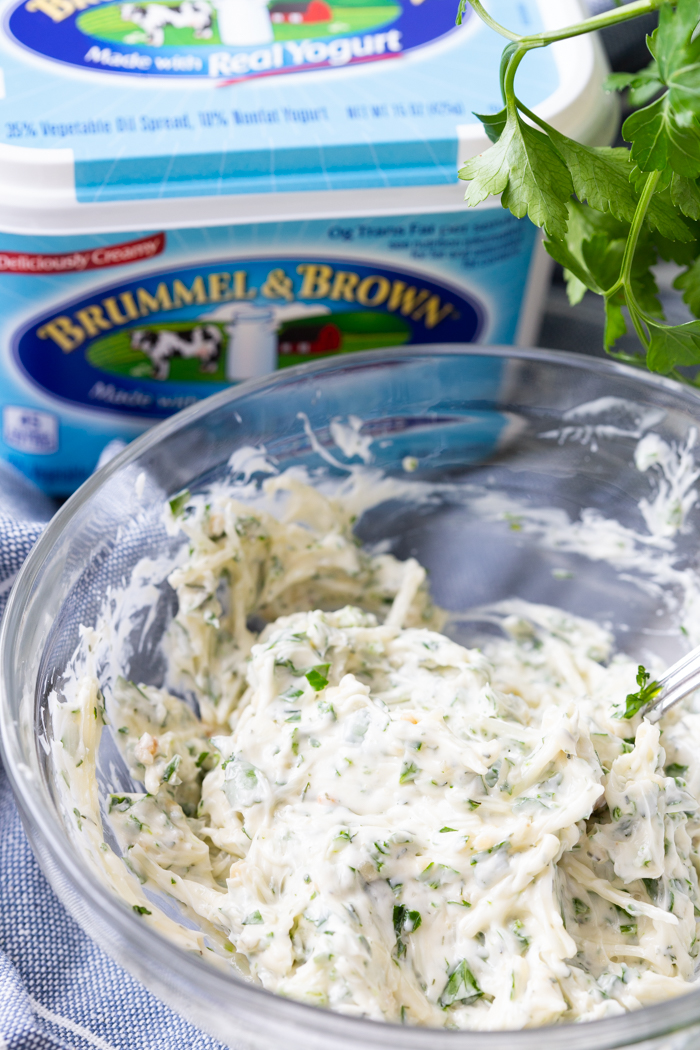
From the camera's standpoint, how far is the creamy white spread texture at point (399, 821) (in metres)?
1.12

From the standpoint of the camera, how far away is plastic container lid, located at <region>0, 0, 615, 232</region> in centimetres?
156

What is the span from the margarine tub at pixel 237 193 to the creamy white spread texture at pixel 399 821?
0.46m

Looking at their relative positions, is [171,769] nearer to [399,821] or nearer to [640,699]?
[399,821]

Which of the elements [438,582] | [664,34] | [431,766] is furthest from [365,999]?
[664,34]

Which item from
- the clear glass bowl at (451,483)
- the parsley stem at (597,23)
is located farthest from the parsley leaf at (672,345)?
the parsley stem at (597,23)

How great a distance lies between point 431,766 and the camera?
4.03 feet

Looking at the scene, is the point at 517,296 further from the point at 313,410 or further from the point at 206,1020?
the point at 206,1020

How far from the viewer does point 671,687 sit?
1.37 metres

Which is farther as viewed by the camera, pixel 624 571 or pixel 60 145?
pixel 624 571

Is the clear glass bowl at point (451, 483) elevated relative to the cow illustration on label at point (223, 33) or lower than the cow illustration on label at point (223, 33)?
lower

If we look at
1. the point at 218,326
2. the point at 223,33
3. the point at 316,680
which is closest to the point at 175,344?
the point at 218,326

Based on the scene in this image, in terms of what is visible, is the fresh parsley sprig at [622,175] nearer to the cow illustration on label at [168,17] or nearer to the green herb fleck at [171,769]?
the cow illustration on label at [168,17]

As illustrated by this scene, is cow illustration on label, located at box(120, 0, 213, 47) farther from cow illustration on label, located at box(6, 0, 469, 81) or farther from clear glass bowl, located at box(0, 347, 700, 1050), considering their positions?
clear glass bowl, located at box(0, 347, 700, 1050)

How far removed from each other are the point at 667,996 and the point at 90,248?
129cm
